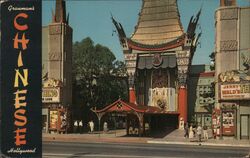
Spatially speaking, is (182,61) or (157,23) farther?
(157,23)

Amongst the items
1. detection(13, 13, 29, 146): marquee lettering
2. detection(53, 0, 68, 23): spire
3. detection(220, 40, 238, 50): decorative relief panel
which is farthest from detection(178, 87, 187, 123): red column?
detection(13, 13, 29, 146): marquee lettering

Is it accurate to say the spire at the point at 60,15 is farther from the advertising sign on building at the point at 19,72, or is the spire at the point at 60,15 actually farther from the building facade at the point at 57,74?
the advertising sign on building at the point at 19,72

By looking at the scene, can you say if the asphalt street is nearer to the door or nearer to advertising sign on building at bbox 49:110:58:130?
the door

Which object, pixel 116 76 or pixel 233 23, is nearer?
pixel 233 23

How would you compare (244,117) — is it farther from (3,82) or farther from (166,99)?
(3,82)

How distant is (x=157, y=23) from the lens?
62469 mm

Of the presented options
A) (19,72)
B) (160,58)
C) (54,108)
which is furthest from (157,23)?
(19,72)

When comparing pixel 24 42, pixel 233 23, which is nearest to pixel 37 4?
pixel 24 42

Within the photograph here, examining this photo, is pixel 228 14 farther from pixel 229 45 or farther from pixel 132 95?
pixel 132 95

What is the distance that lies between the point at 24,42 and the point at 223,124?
107ft

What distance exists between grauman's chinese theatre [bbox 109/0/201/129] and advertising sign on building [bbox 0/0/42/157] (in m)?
46.9

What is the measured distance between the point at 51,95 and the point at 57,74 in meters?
2.70

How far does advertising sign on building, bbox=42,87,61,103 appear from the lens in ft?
159

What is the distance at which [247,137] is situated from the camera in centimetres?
4025
